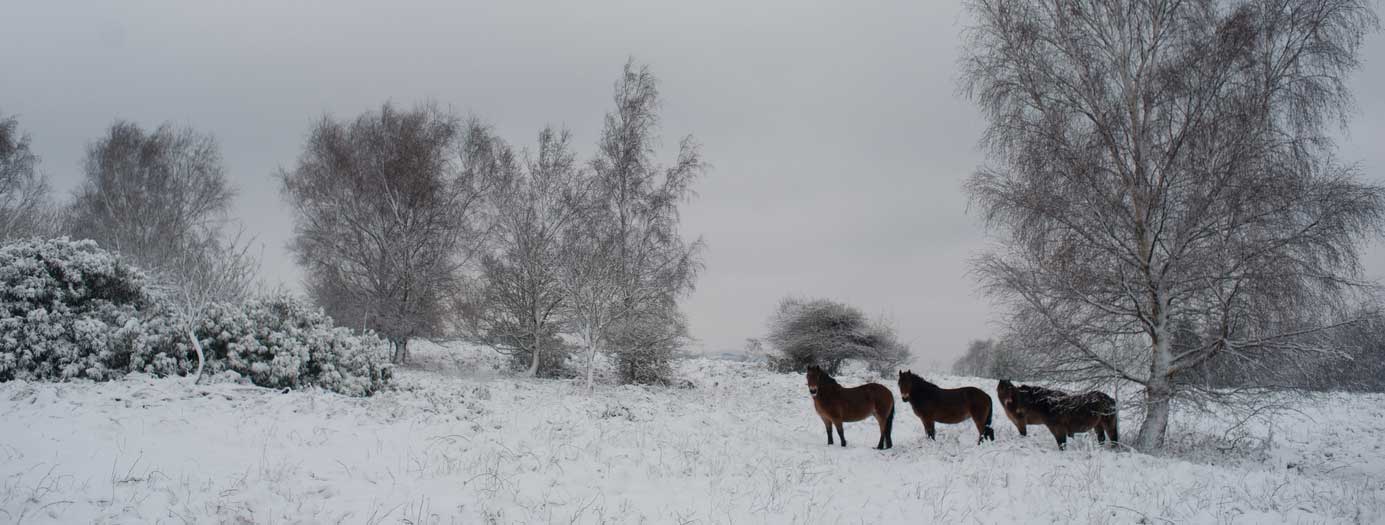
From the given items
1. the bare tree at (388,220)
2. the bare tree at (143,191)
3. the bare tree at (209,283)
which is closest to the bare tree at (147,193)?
the bare tree at (143,191)

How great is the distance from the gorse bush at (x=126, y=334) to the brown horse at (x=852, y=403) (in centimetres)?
786

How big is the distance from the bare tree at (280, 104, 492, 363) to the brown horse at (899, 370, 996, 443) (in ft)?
44.9

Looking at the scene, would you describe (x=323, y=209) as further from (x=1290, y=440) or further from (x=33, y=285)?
(x=1290, y=440)

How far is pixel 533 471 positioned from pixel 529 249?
11.6 metres

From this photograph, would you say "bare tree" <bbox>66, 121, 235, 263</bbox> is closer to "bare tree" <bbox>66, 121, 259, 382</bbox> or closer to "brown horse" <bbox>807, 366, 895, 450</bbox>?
"bare tree" <bbox>66, 121, 259, 382</bbox>

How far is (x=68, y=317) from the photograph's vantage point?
33.1ft

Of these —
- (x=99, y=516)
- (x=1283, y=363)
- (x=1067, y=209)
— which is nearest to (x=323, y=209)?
(x=99, y=516)

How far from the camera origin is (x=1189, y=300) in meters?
9.30

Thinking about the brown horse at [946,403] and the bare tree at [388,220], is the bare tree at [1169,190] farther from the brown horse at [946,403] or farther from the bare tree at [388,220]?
the bare tree at [388,220]

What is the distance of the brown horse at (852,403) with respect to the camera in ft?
30.9

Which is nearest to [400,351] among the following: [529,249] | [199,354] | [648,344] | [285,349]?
[529,249]

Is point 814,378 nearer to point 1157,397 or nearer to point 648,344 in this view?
point 1157,397

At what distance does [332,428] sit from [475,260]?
444 inches

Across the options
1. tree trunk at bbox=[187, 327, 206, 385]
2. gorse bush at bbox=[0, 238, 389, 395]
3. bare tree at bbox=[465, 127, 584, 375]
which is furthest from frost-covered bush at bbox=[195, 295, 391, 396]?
bare tree at bbox=[465, 127, 584, 375]
